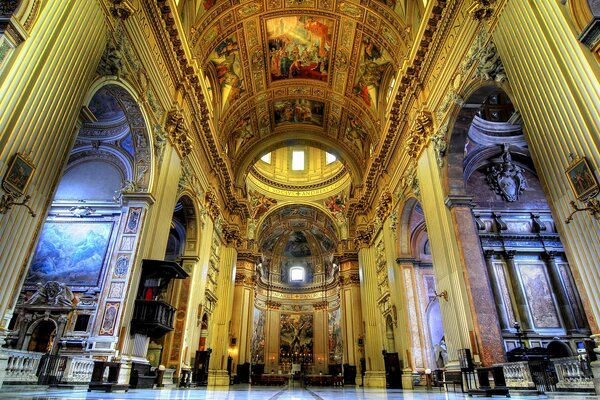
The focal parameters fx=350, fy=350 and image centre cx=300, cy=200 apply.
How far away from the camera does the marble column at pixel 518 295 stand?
10070mm

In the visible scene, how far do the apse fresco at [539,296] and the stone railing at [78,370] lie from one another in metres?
11.3

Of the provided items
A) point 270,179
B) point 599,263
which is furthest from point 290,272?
point 599,263

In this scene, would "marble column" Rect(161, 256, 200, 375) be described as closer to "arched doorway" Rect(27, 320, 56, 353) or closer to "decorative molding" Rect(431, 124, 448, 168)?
"arched doorway" Rect(27, 320, 56, 353)

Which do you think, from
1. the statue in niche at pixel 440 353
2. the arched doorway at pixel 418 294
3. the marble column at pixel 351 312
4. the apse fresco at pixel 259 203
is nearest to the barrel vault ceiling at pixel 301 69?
the arched doorway at pixel 418 294

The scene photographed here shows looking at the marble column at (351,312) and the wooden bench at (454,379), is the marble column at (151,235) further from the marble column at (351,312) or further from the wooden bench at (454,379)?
the marble column at (351,312)

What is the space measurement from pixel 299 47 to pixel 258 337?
77.2 ft

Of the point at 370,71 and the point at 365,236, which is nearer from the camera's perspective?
the point at 370,71

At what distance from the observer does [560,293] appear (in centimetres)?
1036

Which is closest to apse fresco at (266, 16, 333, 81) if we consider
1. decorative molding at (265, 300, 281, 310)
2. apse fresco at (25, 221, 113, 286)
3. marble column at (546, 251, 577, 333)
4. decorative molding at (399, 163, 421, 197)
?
decorative molding at (399, 163, 421, 197)

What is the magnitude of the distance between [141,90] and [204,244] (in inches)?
264

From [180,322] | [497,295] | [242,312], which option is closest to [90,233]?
[180,322]

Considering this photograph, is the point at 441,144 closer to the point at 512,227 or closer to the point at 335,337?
the point at 512,227

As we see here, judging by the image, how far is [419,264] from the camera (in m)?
13.1

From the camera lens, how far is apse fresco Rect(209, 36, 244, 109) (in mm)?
13719
